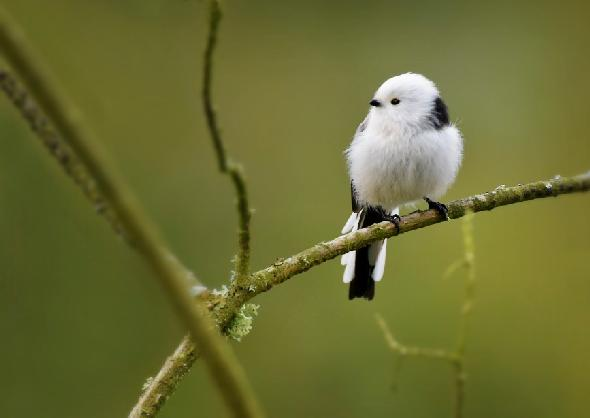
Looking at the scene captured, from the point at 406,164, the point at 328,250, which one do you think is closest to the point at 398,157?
the point at 406,164

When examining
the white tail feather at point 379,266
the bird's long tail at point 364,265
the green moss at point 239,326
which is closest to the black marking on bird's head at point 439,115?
the bird's long tail at point 364,265

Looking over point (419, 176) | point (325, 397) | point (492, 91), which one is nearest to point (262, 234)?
point (325, 397)

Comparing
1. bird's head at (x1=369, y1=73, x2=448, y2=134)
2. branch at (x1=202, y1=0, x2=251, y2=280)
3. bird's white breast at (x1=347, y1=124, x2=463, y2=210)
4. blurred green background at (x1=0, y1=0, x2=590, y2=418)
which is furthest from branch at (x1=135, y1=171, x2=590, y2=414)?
blurred green background at (x1=0, y1=0, x2=590, y2=418)

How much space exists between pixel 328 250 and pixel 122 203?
4.38 feet

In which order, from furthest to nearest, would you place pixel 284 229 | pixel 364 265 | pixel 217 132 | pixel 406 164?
pixel 284 229
pixel 364 265
pixel 406 164
pixel 217 132

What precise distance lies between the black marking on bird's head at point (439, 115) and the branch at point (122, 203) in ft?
8.60

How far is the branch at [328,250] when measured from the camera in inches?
73.5

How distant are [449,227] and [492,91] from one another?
144 cm

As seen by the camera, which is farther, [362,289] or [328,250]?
[362,289]

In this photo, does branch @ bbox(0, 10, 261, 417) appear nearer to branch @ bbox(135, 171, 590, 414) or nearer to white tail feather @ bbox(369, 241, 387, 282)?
branch @ bbox(135, 171, 590, 414)

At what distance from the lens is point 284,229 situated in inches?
262

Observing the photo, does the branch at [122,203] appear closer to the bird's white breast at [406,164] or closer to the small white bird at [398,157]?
the small white bird at [398,157]

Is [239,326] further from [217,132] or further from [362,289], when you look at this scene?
[362,289]

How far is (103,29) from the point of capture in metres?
7.74
